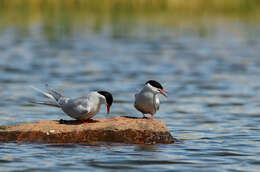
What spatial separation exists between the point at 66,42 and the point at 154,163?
55.8 feet

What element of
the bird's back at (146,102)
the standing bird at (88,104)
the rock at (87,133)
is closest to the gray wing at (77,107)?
the standing bird at (88,104)

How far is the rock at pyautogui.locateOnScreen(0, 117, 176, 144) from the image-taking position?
27.2 feet

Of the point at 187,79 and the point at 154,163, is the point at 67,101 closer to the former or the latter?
the point at 154,163

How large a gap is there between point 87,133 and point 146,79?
810 centimetres

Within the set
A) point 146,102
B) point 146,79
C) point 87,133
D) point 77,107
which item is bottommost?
point 87,133

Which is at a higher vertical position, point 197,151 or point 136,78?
point 136,78

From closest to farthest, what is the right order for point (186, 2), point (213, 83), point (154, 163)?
point (154, 163)
point (213, 83)
point (186, 2)

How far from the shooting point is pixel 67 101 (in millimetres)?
8586

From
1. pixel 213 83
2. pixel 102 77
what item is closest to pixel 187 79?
pixel 213 83

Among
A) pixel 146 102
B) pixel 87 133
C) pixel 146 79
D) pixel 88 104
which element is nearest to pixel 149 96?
pixel 146 102

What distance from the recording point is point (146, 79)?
53.5 feet

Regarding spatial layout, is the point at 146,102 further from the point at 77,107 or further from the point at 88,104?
the point at 77,107

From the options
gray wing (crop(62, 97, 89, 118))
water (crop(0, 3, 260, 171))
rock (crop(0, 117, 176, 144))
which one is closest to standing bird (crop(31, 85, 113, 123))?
gray wing (crop(62, 97, 89, 118))

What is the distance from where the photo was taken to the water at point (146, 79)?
7.68 meters
